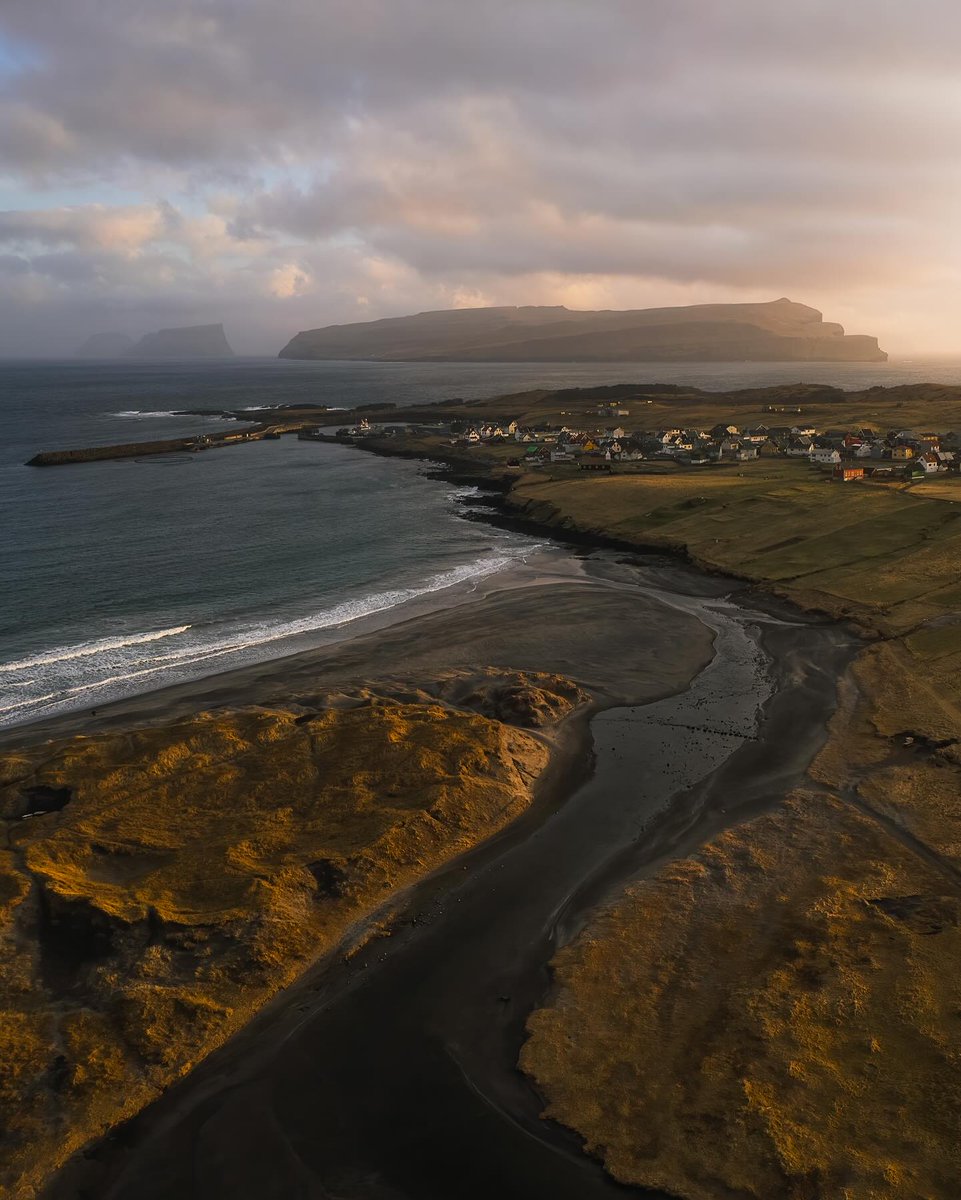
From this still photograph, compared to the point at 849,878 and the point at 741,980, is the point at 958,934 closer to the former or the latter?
the point at 849,878

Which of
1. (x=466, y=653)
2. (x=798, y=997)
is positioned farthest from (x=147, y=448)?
(x=798, y=997)

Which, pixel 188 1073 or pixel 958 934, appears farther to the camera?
pixel 958 934

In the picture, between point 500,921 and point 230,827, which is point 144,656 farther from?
point 500,921

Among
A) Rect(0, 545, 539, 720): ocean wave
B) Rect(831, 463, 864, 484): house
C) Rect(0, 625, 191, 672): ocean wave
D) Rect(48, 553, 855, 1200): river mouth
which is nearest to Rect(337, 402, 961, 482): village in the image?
Rect(831, 463, 864, 484): house

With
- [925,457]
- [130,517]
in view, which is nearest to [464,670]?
[130,517]

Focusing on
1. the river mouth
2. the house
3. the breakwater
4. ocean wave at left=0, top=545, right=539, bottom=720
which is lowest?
the river mouth

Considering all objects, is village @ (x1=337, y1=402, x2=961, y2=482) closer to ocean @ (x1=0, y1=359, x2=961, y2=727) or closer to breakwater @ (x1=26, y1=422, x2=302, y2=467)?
breakwater @ (x1=26, y1=422, x2=302, y2=467)
